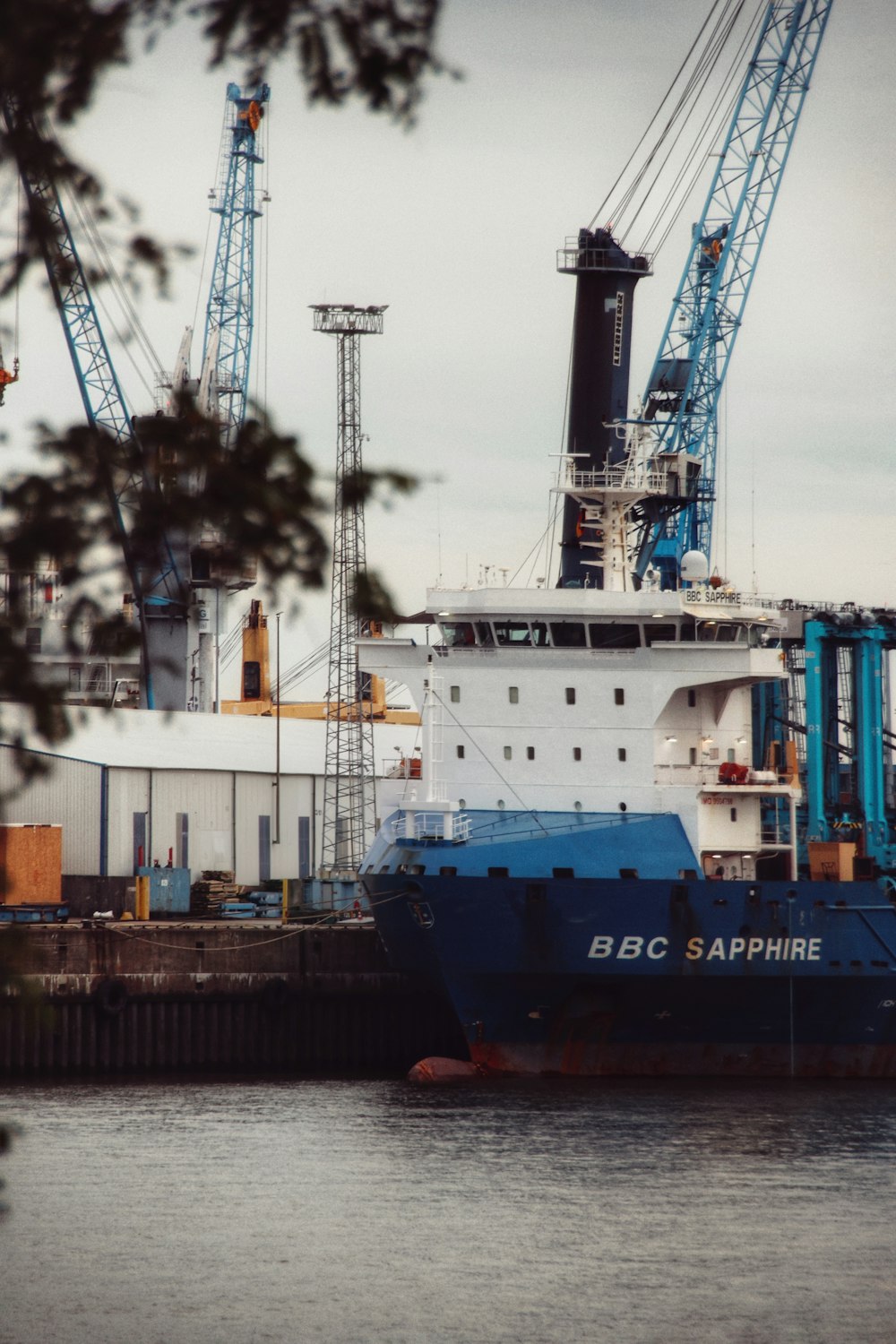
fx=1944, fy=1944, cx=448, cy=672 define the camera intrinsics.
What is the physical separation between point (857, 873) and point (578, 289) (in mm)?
16320

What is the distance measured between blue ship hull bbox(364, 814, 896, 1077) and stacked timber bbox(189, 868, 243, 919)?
12535 millimetres

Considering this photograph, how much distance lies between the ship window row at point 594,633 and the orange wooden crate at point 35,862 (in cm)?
1406

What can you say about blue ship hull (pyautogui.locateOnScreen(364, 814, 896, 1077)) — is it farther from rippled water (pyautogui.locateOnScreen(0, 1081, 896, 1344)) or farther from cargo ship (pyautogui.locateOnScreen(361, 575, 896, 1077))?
rippled water (pyautogui.locateOnScreen(0, 1081, 896, 1344))

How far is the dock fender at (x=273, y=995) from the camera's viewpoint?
44625mm

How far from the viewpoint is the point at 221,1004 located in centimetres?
4434

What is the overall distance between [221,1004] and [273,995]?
121 centimetres

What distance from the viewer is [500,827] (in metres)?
37.9

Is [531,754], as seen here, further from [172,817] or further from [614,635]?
[172,817]

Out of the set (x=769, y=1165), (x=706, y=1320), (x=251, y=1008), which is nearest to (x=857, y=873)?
(x=769, y=1165)

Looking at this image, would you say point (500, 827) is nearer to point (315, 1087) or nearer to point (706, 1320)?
point (315, 1087)

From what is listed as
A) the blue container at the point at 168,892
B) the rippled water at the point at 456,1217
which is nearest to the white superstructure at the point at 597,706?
the rippled water at the point at 456,1217

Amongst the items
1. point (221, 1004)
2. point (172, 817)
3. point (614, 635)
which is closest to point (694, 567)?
point (614, 635)

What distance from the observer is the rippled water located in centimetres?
2244

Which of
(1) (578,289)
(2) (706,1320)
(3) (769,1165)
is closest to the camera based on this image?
(2) (706,1320)
